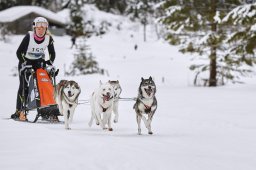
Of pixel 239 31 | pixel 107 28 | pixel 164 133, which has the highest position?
pixel 107 28

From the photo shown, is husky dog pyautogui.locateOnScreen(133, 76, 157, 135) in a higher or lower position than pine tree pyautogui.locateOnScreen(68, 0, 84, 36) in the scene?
lower

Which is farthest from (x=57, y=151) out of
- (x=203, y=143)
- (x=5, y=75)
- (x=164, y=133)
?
(x=5, y=75)

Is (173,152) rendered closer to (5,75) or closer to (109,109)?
(109,109)

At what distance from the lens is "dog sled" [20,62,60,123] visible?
9.08 m

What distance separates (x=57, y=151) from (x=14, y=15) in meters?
64.5

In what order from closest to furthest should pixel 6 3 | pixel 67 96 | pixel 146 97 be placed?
pixel 146 97
pixel 67 96
pixel 6 3

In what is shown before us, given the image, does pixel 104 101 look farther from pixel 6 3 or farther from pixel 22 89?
pixel 6 3

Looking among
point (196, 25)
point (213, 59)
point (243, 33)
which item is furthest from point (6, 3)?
point (243, 33)

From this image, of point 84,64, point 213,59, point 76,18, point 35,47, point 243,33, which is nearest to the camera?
point 35,47

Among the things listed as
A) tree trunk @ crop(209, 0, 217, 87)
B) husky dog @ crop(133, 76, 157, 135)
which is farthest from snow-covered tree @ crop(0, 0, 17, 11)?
husky dog @ crop(133, 76, 157, 135)

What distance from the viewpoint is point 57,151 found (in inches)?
225

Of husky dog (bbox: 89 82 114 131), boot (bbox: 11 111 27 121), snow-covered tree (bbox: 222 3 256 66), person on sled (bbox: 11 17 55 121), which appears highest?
snow-covered tree (bbox: 222 3 256 66)

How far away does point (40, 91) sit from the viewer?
9078mm

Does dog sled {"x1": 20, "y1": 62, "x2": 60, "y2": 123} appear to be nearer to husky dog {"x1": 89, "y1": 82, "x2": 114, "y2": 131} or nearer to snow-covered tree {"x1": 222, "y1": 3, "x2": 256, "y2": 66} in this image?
husky dog {"x1": 89, "y1": 82, "x2": 114, "y2": 131}
